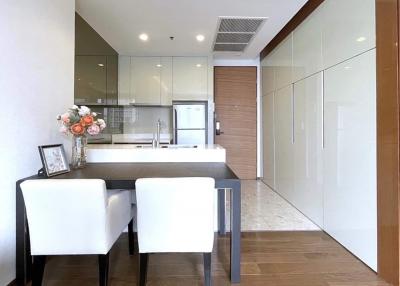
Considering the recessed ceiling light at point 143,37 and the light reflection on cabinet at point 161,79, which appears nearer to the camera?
the recessed ceiling light at point 143,37

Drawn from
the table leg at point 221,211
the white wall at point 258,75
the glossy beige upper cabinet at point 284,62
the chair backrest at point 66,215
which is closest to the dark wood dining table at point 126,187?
the chair backrest at point 66,215

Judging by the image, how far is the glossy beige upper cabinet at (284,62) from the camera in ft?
12.7

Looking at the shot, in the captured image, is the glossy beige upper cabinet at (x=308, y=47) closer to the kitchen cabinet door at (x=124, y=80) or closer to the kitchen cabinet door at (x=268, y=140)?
the kitchen cabinet door at (x=268, y=140)

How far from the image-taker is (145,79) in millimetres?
5090

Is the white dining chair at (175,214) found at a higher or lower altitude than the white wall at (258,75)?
lower

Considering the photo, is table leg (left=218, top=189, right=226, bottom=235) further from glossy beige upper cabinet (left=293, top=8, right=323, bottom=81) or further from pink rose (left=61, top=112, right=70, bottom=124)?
glossy beige upper cabinet (left=293, top=8, right=323, bottom=81)

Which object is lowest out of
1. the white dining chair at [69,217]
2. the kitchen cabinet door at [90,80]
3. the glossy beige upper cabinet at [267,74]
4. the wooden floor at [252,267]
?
the wooden floor at [252,267]

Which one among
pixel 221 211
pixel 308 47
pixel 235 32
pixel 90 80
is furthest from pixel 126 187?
pixel 235 32

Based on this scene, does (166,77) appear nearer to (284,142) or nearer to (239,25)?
(239,25)

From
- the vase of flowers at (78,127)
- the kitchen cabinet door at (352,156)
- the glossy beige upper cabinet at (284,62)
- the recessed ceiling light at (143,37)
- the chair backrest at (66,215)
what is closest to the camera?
the chair backrest at (66,215)

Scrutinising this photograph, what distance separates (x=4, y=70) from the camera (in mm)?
1785

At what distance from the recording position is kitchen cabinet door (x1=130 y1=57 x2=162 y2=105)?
5.08 meters

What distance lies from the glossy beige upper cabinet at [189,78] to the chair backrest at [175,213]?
11.9 feet

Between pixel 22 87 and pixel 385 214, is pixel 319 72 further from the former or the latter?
pixel 22 87
